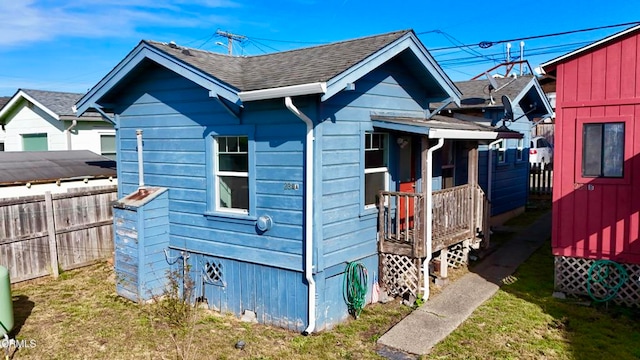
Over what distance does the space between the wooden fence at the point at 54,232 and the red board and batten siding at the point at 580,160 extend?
8868 millimetres

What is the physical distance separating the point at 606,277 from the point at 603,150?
1959mm

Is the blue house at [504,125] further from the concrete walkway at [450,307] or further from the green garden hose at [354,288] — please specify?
the green garden hose at [354,288]

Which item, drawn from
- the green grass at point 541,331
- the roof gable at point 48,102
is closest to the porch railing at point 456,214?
the green grass at point 541,331

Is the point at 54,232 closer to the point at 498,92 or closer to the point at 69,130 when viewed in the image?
the point at 69,130

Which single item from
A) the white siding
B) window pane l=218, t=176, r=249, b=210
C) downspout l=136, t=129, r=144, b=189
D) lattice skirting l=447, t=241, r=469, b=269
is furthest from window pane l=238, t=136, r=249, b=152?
the white siding

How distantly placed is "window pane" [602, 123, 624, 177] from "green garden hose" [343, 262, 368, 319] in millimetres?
4056

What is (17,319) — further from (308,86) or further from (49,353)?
(308,86)

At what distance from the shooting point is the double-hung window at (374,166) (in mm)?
7340

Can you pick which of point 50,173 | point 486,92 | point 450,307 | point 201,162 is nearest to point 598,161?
point 450,307

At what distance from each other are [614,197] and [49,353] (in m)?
8.17

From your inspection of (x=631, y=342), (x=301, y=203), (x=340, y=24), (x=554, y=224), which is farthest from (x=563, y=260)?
(x=340, y=24)

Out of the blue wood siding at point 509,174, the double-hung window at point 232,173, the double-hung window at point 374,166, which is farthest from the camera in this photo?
the blue wood siding at point 509,174

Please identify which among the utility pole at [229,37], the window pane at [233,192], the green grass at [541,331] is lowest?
the green grass at [541,331]

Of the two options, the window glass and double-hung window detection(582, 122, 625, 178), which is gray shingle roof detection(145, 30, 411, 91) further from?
the window glass
